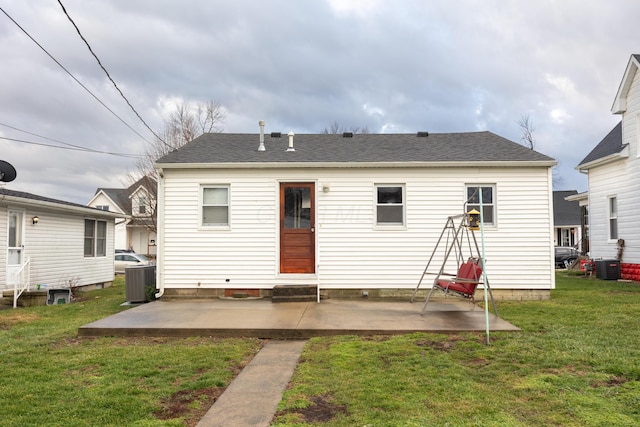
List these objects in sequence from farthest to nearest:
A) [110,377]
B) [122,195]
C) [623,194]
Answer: [122,195], [623,194], [110,377]

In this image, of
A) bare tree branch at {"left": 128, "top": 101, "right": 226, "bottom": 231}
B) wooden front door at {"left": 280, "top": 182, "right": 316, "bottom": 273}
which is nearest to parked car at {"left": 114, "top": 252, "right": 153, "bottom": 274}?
bare tree branch at {"left": 128, "top": 101, "right": 226, "bottom": 231}

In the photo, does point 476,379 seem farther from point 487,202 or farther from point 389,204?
point 487,202

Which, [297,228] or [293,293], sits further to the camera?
[297,228]

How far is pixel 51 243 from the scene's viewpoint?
1380 centimetres

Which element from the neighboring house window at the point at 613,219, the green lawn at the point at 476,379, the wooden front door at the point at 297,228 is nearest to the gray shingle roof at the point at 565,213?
the neighboring house window at the point at 613,219

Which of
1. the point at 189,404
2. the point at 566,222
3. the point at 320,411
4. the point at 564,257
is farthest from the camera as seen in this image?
the point at 566,222

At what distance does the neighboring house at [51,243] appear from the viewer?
39.4ft

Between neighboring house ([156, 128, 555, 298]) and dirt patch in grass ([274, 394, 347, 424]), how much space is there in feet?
19.4

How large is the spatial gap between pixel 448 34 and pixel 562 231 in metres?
30.2

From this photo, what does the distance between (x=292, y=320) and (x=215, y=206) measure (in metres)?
4.00

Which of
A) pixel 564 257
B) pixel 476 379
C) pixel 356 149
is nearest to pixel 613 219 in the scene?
pixel 356 149

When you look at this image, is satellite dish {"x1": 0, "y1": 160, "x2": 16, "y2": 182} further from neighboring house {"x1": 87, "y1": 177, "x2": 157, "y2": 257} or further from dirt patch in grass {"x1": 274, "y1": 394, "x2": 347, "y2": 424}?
neighboring house {"x1": 87, "y1": 177, "x2": 157, "y2": 257}

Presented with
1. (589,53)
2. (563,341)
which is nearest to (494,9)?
(589,53)

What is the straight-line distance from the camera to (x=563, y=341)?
5.74 m
